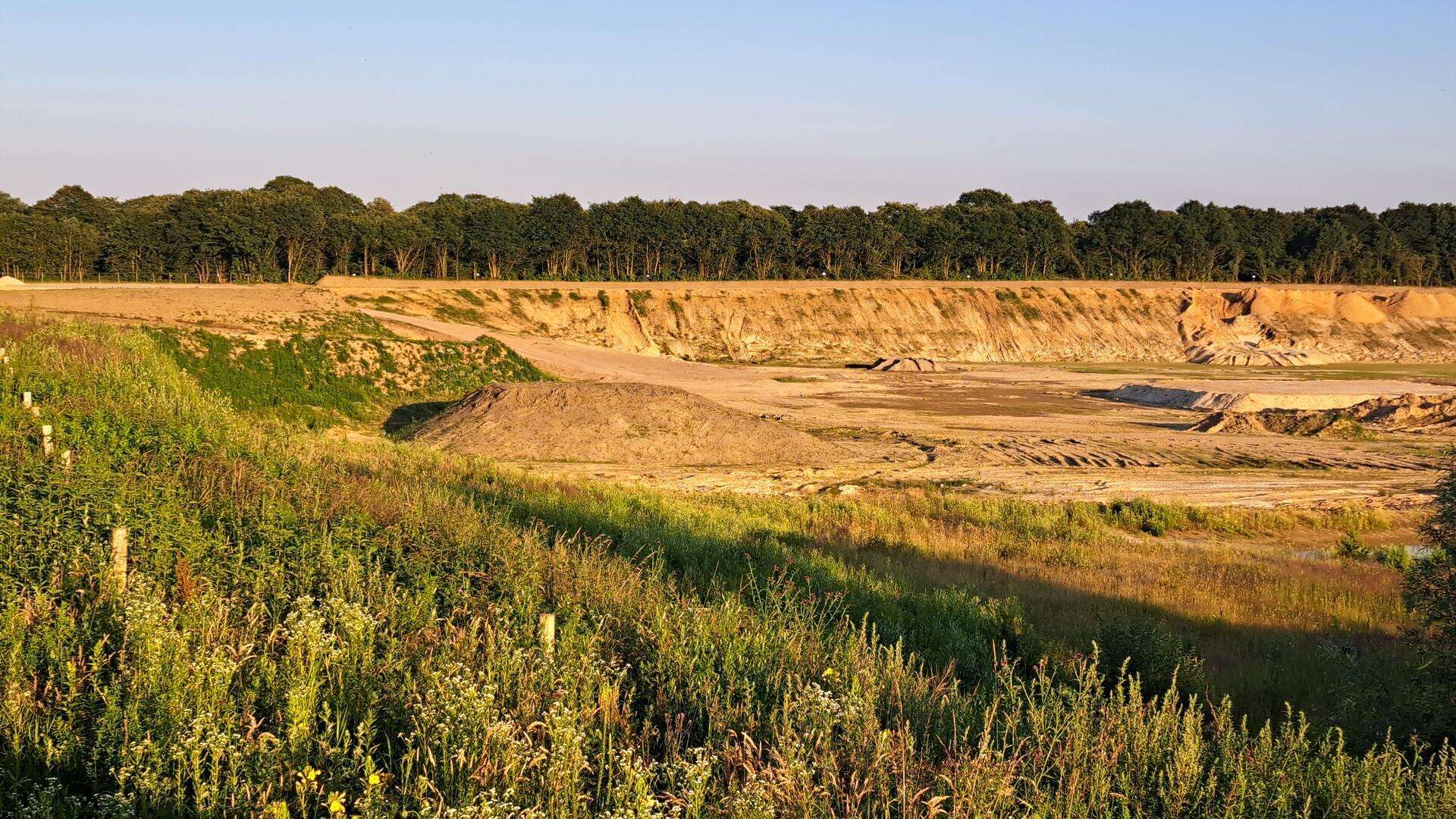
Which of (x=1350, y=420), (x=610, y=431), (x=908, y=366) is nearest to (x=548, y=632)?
(x=610, y=431)

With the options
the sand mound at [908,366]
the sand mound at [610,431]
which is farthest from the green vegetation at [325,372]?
the sand mound at [908,366]

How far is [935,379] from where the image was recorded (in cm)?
6347

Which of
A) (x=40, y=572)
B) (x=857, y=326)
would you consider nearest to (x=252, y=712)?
(x=40, y=572)

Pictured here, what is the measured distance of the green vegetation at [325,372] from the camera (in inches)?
1388

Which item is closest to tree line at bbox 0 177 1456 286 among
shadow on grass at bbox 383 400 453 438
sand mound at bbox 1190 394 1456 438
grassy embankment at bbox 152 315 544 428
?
grassy embankment at bbox 152 315 544 428

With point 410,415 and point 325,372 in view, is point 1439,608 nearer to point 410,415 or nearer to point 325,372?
point 410,415

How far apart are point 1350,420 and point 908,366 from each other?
30.8 meters

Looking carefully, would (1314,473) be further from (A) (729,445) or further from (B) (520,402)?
(B) (520,402)

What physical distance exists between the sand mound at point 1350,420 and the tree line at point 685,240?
6342 cm

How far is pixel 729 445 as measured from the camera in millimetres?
32219

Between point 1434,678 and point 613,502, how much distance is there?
13639 mm

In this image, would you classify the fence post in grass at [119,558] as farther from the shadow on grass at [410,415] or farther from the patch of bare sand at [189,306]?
the patch of bare sand at [189,306]

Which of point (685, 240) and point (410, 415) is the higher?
point (685, 240)

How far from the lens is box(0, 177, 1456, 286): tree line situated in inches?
3334
